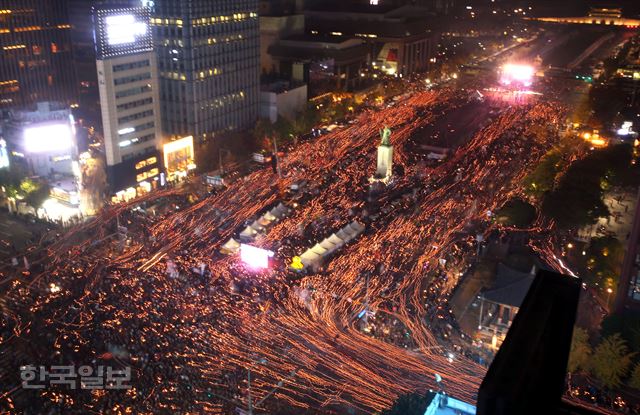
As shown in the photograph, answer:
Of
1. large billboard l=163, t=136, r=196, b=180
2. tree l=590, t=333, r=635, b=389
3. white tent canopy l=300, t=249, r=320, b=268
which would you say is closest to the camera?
tree l=590, t=333, r=635, b=389

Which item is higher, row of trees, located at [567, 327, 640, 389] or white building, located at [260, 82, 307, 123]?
white building, located at [260, 82, 307, 123]

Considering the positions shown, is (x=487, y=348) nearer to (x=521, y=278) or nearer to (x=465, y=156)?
(x=521, y=278)

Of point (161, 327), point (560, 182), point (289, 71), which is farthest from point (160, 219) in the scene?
point (289, 71)

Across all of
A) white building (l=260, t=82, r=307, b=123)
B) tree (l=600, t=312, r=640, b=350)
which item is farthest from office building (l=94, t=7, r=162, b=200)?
tree (l=600, t=312, r=640, b=350)

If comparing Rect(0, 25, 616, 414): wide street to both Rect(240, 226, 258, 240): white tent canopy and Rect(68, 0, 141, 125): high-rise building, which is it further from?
Rect(68, 0, 141, 125): high-rise building

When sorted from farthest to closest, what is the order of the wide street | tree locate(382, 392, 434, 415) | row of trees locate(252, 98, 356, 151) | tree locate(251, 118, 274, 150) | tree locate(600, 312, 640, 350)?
row of trees locate(252, 98, 356, 151)
tree locate(251, 118, 274, 150)
tree locate(600, 312, 640, 350)
the wide street
tree locate(382, 392, 434, 415)

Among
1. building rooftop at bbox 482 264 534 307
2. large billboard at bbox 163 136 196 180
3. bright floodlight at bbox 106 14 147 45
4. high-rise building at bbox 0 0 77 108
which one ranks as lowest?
large billboard at bbox 163 136 196 180

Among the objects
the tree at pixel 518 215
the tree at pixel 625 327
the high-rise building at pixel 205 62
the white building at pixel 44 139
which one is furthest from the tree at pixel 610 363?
the high-rise building at pixel 205 62
